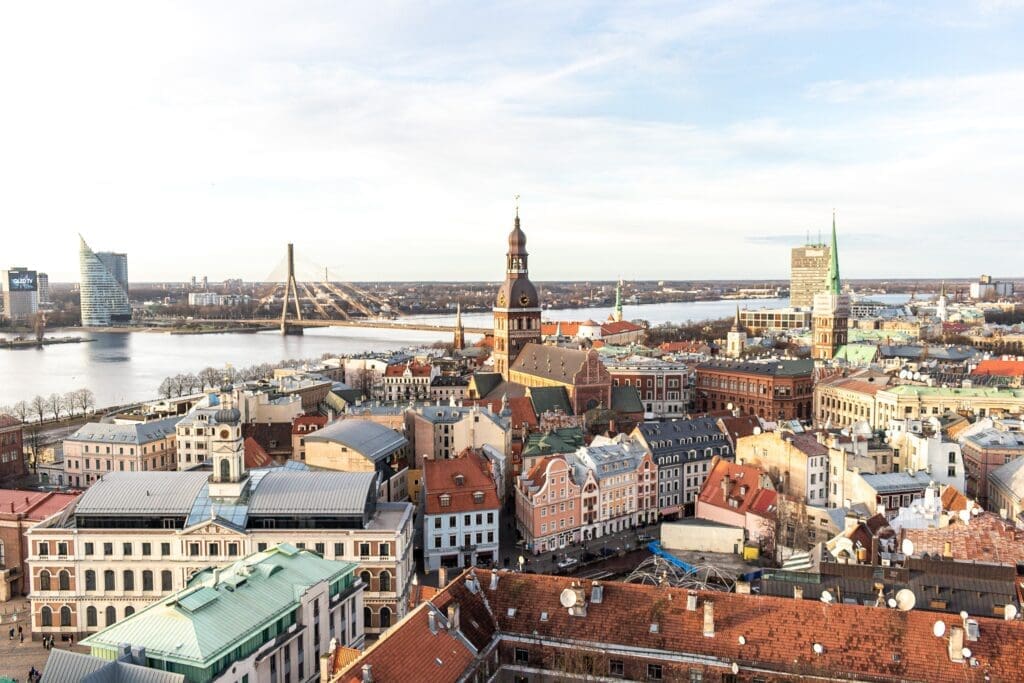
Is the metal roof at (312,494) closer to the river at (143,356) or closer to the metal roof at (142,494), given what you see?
the metal roof at (142,494)

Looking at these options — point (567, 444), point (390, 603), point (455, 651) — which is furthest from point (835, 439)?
point (455, 651)

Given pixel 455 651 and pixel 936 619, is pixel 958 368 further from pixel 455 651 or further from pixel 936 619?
pixel 455 651

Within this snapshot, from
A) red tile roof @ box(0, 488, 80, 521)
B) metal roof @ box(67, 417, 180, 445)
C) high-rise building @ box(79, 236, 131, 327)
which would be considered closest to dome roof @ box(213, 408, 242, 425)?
red tile roof @ box(0, 488, 80, 521)

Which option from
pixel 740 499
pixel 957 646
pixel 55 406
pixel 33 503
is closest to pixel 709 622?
pixel 957 646

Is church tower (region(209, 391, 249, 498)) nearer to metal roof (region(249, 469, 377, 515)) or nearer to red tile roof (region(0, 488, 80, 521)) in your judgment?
metal roof (region(249, 469, 377, 515))

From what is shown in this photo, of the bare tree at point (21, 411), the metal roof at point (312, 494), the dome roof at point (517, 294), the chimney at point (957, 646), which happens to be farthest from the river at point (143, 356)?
the chimney at point (957, 646)
